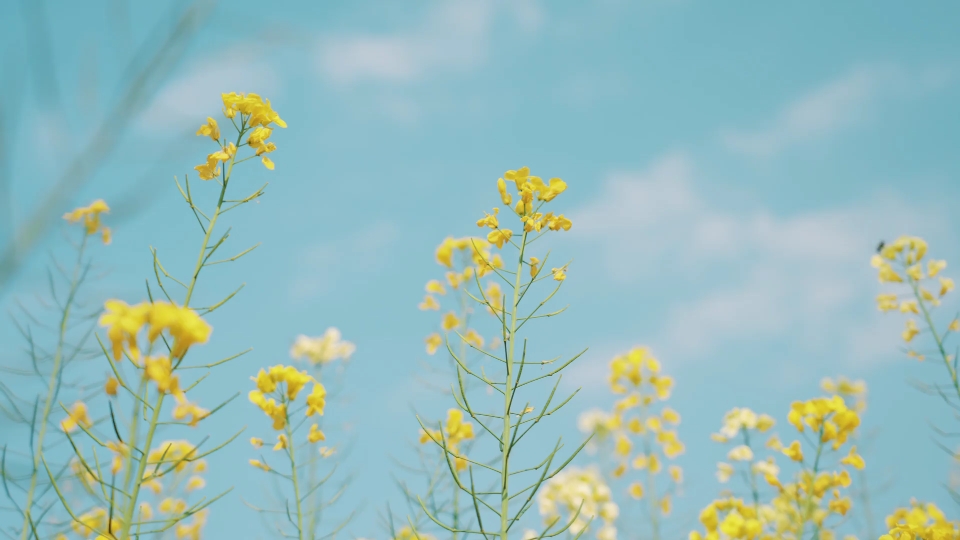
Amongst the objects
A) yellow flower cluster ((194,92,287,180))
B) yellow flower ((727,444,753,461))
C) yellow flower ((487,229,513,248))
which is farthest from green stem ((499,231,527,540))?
yellow flower ((727,444,753,461))

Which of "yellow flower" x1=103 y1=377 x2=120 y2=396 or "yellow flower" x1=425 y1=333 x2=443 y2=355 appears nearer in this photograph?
"yellow flower" x1=103 y1=377 x2=120 y2=396

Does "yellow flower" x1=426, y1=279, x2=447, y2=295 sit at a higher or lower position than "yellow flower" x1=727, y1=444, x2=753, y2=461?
higher

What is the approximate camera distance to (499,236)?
234cm

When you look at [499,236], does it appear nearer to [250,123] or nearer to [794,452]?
[250,123]

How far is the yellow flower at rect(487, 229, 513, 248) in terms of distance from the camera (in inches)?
91.4

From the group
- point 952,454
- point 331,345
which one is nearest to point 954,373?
point 952,454

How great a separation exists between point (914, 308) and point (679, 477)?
218 centimetres

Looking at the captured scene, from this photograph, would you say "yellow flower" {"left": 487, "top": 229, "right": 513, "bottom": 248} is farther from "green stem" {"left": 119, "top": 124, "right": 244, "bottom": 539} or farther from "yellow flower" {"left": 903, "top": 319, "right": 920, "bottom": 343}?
"yellow flower" {"left": 903, "top": 319, "right": 920, "bottom": 343}

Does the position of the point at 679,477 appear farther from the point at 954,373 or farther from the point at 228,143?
the point at 228,143

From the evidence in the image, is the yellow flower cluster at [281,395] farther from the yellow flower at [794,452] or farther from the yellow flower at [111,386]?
the yellow flower at [794,452]

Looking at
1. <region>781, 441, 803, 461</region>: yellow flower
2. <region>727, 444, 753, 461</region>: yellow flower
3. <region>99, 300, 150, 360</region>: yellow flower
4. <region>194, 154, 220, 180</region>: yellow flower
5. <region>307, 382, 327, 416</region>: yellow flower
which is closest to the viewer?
<region>99, 300, 150, 360</region>: yellow flower

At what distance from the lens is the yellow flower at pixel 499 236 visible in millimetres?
2322

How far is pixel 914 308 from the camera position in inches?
184

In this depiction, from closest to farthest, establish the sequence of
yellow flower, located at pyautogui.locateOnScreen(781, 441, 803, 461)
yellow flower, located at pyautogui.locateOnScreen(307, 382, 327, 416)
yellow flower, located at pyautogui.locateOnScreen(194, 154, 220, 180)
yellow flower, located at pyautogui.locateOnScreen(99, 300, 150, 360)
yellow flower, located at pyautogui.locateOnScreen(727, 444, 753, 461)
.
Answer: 1. yellow flower, located at pyautogui.locateOnScreen(99, 300, 150, 360)
2. yellow flower, located at pyautogui.locateOnScreen(194, 154, 220, 180)
3. yellow flower, located at pyautogui.locateOnScreen(307, 382, 327, 416)
4. yellow flower, located at pyautogui.locateOnScreen(781, 441, 803, 461)
5. yellow flower, located at pyautogui.locateOnScreen(727, 444, 753, 461)
